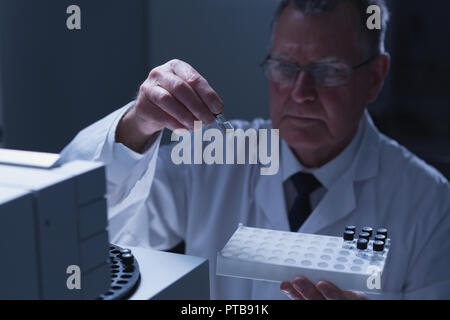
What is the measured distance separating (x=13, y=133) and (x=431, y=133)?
4.34 ft

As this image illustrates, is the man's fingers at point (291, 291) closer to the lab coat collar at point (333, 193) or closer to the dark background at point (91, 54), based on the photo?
the lab coat collar at point (333, 193)

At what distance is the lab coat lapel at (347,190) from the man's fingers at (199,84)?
45 centimetres

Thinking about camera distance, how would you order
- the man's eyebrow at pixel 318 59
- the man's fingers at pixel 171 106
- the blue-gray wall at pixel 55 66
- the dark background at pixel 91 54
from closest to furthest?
the man's fingers at pixel 171 106 → the man's eyebrow at pixel 318 59 → the dark background at pixel 91 54 → the blue-gray wall at pixel 55 66

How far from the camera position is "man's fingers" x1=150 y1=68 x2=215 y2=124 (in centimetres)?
58

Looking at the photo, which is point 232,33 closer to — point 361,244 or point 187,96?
point 187,96

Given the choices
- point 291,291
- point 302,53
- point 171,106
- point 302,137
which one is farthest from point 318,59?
point 291,291

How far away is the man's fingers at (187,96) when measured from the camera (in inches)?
22.7

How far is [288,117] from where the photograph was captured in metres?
1.10

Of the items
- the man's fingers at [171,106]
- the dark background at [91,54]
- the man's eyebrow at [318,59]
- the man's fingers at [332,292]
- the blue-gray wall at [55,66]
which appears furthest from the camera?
the blue-gray wall at [55,66]

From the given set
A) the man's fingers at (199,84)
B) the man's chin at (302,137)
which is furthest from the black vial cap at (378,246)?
the man's chin at (302,137)

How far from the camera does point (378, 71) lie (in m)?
1.16

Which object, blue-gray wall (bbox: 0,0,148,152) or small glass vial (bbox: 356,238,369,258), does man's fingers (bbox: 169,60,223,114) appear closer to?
small glass vial (bbox: 356,238,369,258)

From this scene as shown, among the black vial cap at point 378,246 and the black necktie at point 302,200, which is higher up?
the black vial cap at point 378,246

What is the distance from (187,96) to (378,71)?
685mm
